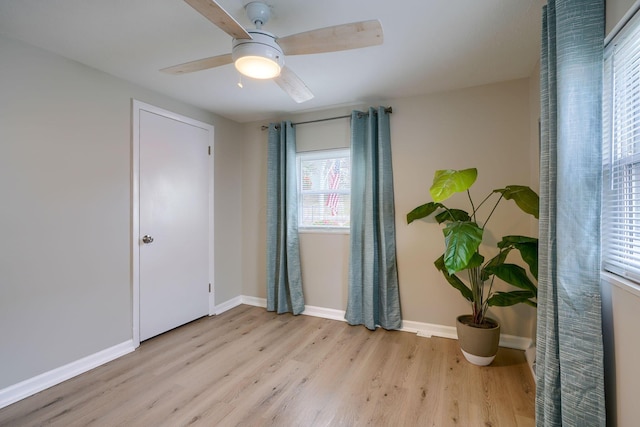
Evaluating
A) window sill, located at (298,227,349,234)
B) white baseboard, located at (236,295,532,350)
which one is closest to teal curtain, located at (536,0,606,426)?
white baseboard, located at (236,295,532,350)

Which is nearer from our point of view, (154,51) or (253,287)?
(154,51)

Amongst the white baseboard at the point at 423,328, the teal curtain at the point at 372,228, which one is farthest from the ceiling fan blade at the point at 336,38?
the white baseboard at the point at 423,328

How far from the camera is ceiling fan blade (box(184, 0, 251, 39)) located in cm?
115

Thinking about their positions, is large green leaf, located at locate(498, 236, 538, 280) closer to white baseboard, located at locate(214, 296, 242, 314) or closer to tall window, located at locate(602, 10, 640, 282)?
tall window, located at locate(602, 10, 640, 282)

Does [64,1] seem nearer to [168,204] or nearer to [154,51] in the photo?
[154,51]

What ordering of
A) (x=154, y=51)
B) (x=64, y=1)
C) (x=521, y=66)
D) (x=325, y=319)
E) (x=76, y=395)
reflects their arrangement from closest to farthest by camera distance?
1. (x=64, y=1)
2. (x=76, y=395)
3. (x=154, y=51)
4. (x=521, y=66)
5. (x=325, y=319)

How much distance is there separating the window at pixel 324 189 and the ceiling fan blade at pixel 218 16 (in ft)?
6.50

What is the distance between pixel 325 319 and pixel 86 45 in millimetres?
3194

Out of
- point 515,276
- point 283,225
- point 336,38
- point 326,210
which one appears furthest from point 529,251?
point 283,225

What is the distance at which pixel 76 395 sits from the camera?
194 centimetres

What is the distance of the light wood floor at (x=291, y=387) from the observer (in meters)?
1.72

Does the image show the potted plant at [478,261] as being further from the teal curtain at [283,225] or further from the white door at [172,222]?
the white door at [172,222]

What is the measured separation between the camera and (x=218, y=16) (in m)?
1.25

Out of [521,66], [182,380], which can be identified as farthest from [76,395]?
[521,66]
